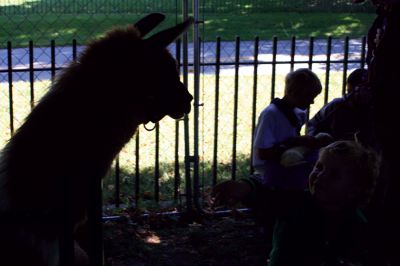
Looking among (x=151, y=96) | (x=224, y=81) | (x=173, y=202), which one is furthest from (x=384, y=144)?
(x=224, y=81)

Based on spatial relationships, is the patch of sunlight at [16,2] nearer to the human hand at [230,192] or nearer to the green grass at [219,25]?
the green grass at [219,25]

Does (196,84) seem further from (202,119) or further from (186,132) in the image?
(202,119)

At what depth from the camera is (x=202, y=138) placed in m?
7.01

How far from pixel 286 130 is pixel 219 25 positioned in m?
17.0

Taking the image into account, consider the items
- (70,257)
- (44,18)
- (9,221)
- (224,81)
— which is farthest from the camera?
(44,18)

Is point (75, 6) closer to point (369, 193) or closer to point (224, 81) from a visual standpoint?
point (224, 81)

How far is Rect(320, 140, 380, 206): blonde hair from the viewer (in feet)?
8.73

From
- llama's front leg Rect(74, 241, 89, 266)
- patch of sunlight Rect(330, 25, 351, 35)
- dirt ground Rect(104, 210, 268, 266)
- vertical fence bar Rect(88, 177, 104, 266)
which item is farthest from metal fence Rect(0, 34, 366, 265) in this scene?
patch of sunlight Rect(330, 25, 351, 35)

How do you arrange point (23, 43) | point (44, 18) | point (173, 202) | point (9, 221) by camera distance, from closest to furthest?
1. point (9, 221)
2. point (173, 202)
3. point (23, 43)
4. point (44, 18)

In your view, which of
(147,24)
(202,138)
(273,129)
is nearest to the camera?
(147,24)

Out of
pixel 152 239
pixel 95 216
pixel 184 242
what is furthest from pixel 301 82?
pixel 95 216

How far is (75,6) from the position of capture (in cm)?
1927

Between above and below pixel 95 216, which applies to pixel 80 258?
below

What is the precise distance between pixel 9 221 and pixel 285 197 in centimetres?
116
